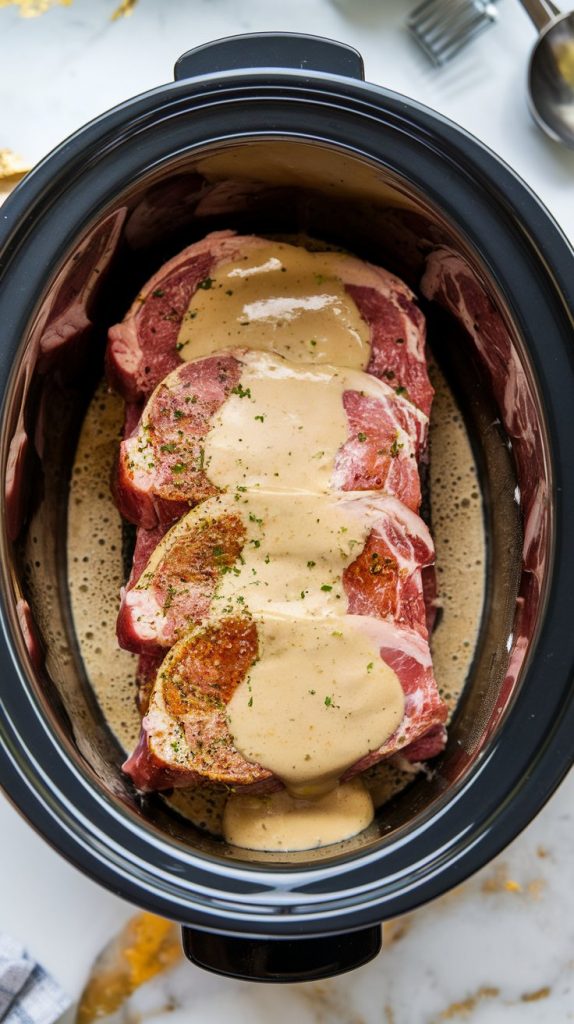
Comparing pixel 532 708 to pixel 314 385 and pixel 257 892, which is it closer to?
pixel 257 892

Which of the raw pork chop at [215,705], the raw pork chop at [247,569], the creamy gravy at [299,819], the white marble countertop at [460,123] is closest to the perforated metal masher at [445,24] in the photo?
the white marble countertop at [460,123]

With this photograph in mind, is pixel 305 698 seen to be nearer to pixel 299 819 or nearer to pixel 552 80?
pixel 299 819

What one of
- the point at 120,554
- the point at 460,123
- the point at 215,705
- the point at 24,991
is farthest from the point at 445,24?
the point at 24,991

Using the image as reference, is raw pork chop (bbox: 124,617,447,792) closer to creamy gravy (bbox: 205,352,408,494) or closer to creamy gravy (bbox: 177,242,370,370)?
creamy gravy (bbox: 205,352,408,494)

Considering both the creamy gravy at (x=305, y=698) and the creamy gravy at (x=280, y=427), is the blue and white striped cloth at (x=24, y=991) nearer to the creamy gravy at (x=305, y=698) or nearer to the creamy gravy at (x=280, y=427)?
the creamy gravy at (x=305, y=698)

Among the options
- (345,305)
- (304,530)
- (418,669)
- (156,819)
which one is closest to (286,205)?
(345,305)
